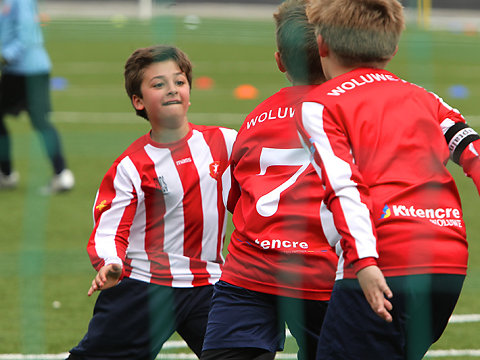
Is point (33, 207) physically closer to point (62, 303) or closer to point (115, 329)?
point (62, 303)

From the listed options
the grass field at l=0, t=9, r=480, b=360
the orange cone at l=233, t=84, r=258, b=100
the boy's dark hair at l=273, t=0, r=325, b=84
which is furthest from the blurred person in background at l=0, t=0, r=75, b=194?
the orange cone at l=233, t=84, r=258, b=100

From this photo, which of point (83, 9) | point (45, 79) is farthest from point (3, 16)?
point (83, 9)

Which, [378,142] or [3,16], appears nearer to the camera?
[378,142]

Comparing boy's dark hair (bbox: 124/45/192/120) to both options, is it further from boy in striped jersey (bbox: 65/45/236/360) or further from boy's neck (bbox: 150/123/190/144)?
boy's neck (bbox: 150/123/190/144)

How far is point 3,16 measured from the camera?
761cm

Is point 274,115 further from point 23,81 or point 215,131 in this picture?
point 23,81

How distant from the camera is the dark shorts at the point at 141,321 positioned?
288 centimetres

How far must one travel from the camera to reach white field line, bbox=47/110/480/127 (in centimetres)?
1094

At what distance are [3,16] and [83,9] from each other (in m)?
19.8

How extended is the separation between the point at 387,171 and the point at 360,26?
36cm

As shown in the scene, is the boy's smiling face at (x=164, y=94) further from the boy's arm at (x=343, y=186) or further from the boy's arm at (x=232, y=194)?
the boy's arm at (x=343, y=186)

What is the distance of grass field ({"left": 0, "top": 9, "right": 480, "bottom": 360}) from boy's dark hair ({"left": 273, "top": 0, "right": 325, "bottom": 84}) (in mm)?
1244

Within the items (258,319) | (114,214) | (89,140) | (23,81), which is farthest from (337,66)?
(89,140)

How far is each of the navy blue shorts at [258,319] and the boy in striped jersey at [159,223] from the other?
394 millimetres
